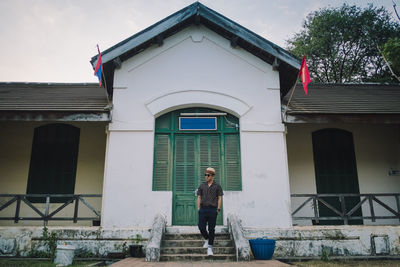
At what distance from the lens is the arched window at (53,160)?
9.20 meters

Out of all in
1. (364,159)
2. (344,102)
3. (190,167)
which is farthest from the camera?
(364,159)

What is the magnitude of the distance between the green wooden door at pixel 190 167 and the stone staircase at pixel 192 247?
0.88 metres

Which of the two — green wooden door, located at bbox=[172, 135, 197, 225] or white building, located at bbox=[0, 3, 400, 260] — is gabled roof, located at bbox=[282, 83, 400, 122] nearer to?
white building, located at bbox=[0, 3, 400, 260]

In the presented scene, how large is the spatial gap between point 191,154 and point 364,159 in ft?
18.4

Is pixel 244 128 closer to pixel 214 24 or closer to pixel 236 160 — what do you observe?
pixel 236 160

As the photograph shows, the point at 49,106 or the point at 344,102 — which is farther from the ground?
the point at 344,102

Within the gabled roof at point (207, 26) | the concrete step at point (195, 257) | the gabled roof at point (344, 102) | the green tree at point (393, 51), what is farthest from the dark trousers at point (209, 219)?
the green tree at point (393, 51)

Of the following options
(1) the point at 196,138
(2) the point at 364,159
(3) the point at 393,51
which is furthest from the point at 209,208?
(3) the point at 393,51

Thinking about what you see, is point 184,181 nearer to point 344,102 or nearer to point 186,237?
point 186,237

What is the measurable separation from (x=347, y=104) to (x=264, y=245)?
4.98 m

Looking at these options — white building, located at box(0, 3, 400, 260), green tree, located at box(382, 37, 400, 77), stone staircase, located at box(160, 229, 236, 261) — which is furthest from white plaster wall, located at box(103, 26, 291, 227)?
green tree, located at box(382, 37, 400, 77)

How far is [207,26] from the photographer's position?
8883 millimetres

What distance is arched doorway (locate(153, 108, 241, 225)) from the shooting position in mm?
7902

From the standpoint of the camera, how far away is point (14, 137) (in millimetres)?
9688
